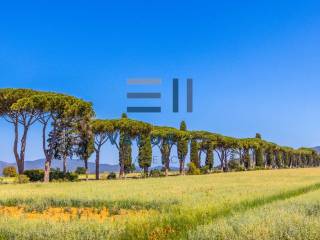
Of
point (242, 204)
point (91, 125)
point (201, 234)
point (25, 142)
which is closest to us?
point (201, 234)

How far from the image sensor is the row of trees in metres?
61.8

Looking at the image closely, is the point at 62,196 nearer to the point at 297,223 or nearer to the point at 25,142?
the point at 297,223

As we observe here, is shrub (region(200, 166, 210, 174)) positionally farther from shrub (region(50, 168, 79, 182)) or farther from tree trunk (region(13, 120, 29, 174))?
tree trunk (region(13, 120, 29, 174))

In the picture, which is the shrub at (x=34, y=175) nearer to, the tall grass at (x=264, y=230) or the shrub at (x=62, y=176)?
the shrub at (x=62, y=176)

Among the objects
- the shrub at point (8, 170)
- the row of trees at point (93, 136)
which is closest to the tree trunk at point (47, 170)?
the row of trees at point (93, 136)

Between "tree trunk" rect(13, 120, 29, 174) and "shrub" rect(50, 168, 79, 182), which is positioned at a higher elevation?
"tree trunk" rect(13, 120, 29, 174)

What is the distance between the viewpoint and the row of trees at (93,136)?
61.8 metres

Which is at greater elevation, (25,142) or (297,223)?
(25,142)

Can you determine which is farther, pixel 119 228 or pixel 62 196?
pixel 62 196

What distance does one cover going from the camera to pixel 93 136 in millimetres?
79750

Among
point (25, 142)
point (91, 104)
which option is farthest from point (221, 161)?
point (25, 142)

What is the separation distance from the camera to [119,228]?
13.2 m

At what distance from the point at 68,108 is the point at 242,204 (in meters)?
45.7

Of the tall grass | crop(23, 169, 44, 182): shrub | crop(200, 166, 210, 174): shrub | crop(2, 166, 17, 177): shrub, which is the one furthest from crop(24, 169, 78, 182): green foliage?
the tall grass
